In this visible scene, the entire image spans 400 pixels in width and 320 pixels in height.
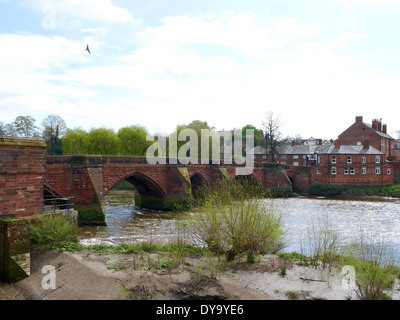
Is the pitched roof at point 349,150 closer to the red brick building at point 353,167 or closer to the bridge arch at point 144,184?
the red brick building at point 353,167

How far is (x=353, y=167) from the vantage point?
52062 mm

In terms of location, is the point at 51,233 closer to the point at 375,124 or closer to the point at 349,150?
the point at 349,150

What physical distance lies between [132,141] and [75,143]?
8.73 meters

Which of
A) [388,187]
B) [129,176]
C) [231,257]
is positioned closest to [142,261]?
[231,257]

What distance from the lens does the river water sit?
1945 cm

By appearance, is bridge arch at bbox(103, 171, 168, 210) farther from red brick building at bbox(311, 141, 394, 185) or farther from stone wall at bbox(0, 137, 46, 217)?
red brick building at bbox(311, 141, 394, 185)

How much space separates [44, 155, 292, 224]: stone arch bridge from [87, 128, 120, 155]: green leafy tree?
18196mm

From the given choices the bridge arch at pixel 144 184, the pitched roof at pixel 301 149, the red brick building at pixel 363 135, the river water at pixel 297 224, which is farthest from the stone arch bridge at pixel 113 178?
the red brick building at pixel 363 135

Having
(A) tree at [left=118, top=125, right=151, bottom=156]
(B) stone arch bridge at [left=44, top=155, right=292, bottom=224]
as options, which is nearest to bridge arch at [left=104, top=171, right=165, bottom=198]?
(B) stone arch bridge at [left=44, top=155, right=292, bottom=224]

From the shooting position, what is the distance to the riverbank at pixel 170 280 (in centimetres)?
916

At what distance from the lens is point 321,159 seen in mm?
53375

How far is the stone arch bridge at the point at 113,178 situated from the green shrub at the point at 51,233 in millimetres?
5917
